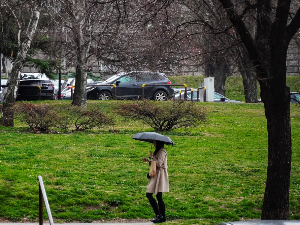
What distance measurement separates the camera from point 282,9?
823 centimetres

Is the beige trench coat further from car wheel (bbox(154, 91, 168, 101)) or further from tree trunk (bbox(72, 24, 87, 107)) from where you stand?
car wheel (bbox(154, 91, 168, 101))

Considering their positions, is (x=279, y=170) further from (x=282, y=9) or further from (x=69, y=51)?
(x=69, y=51)

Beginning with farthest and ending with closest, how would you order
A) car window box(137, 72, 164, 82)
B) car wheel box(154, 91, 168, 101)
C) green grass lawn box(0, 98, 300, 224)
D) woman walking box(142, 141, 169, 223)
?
car wheel box(154, 91, 168, 101)
car window box(137, 72, 164, 82)
green grass lawn box(0, 98, 300, 224)
woman walking box(142, 141, 169, 223)

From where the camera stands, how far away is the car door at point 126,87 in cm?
2897

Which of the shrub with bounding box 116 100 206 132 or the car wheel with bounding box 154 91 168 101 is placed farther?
the car wheel with bounding box 154 91 168 101

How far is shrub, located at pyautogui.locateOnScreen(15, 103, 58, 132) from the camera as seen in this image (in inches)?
675

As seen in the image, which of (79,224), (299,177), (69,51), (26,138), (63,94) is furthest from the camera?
(63,94)

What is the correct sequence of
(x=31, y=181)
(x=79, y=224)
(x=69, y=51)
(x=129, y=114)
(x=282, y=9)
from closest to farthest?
1. (x=282, y=9)
2. (x=79, y=224)
3. (x=31, y=181)
4. (x=129, y=114)
5. (x=69, y=51)

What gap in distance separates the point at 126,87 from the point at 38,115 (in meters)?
12.2

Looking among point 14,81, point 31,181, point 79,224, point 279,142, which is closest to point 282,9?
point 279,142

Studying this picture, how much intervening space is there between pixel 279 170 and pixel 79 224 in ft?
11.2

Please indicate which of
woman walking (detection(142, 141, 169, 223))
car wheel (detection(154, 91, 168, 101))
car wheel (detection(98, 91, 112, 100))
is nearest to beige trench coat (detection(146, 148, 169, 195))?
woman walking (detection(142, 141, 169, 223))

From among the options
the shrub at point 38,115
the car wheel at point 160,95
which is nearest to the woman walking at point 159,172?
the shrub at point 38,115

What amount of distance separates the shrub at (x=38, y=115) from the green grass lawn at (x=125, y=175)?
1.55 feet
